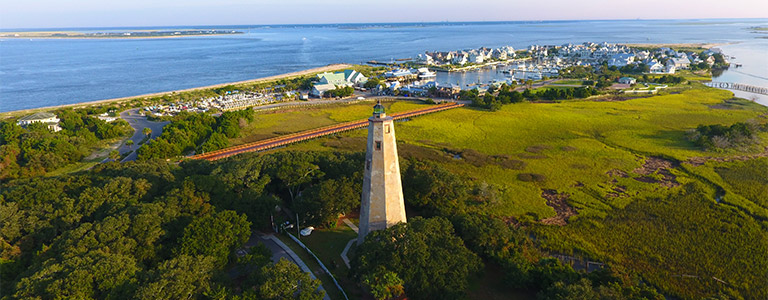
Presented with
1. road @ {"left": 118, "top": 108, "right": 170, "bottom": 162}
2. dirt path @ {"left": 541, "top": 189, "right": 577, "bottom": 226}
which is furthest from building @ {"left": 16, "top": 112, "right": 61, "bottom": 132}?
dirt path @ {"left": 541, "top": 189, "right": 577, "bottom": 226}

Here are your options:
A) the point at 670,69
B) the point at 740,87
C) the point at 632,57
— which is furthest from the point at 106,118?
the point at 632,57

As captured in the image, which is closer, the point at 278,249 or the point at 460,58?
the point at 278,249

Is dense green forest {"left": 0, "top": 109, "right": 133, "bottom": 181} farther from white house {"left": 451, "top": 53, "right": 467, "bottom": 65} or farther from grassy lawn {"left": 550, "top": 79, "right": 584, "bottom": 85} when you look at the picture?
white house {"left": 451, "top": 53, "right": 467, "bottom": 65}

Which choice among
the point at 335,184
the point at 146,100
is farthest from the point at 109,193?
the point at 146,100

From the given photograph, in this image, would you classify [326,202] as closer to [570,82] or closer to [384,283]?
[384,283]

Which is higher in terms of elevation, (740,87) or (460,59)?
(460,59)
